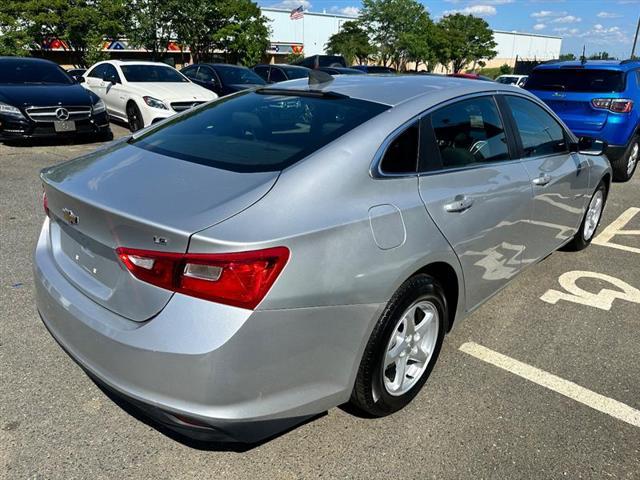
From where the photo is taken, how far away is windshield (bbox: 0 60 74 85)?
8.91m

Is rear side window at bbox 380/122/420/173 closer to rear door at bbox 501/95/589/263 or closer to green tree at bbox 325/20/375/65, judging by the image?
rear door at bbox 501/95/589/263

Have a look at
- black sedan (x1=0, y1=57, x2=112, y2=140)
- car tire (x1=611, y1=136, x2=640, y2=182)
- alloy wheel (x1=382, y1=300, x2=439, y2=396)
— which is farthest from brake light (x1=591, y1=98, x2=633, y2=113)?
black sedan (x1=0, y1=57, x2=112, y2=140)

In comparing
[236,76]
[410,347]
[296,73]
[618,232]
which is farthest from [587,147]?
[296,73]

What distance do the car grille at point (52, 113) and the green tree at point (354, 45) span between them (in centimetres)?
3691

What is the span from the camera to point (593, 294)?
13.3 feet

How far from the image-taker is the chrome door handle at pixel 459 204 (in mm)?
2502

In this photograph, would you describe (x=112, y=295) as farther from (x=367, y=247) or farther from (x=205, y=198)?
(x=367, y=247)

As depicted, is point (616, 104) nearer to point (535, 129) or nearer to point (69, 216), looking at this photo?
point (535, 129)

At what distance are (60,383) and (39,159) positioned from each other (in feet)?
20.7

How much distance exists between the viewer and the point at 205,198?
75.5 inches

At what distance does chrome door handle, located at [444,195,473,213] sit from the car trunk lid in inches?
37.7

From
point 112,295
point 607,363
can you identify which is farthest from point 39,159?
point 607,363

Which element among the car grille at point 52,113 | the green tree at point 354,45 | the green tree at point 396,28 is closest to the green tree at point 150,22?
the green tree at point 354,45

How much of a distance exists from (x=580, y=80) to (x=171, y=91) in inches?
281
